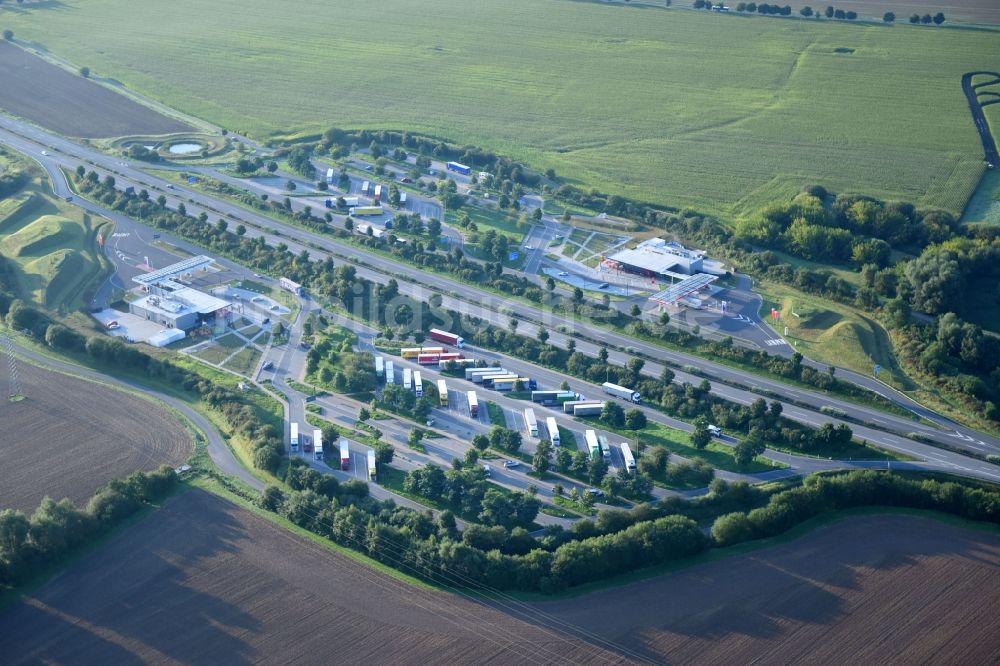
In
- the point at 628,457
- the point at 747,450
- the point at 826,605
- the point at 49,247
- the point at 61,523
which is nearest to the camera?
the point at 826,605

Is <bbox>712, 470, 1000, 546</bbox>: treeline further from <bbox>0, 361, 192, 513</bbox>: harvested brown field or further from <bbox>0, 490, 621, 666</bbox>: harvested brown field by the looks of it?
<bbox>0, 361, 192, 513</bbox>: harvested brown field

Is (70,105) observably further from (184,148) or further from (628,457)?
(628,457)

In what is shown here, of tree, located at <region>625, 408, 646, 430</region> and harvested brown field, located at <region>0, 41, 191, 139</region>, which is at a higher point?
harvested brown field, located at <region>0, 41, 191, 139</region>

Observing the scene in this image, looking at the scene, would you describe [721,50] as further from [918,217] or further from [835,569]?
[835,569]

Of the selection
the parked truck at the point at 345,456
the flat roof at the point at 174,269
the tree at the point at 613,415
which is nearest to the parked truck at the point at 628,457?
the tree at the point at 613,415

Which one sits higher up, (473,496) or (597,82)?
(597,82)

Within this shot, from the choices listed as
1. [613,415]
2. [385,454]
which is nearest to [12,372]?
[385,454]

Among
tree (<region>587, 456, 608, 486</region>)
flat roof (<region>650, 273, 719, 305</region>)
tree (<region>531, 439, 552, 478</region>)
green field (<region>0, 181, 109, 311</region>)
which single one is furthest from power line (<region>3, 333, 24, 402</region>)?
flat roof (<region>650, 273, 719, 305</region>)
